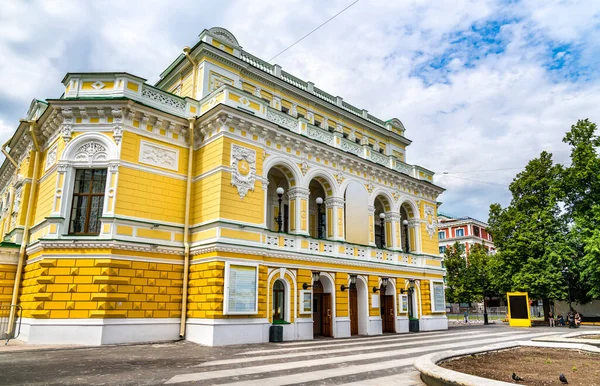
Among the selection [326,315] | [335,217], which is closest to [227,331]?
[326,315]

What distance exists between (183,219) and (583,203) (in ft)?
102

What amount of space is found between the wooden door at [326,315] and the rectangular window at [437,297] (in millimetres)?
9551

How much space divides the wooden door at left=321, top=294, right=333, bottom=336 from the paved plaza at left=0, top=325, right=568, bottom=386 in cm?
595

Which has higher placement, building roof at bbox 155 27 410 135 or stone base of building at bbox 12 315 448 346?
building roof at bbox 155 27 410 135

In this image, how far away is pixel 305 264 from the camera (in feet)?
67.3

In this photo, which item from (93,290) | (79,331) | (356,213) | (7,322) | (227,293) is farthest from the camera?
(356,213)

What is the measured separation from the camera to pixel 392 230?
1052 inches

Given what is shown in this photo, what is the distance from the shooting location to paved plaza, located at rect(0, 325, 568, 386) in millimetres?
8914

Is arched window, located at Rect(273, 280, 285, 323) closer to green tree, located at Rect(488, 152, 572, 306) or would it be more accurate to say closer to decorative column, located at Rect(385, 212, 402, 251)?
decorative column, located at Rect(385, 212, 402, 251)

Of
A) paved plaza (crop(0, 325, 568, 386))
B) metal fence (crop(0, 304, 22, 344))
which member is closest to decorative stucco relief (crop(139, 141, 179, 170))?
paved plaza (crop(0, 325, 568, 386))

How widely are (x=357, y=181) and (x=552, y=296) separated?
67.1 ft

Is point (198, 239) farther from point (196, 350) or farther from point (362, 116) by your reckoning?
point (362, 116)

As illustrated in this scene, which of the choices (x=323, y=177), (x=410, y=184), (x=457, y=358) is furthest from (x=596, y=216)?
(x=457, y=358)

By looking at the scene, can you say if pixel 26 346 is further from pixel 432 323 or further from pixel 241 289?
pixel 432 323
